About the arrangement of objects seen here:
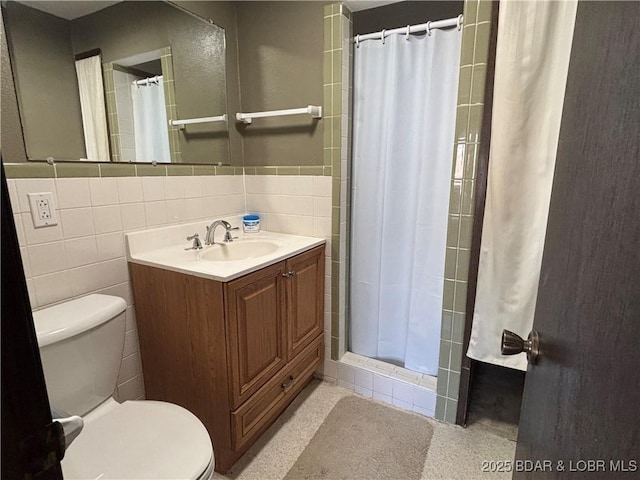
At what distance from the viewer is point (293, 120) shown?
6.21 feet

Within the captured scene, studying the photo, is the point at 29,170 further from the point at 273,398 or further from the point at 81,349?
the point at 273,398

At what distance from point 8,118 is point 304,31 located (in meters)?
1.34

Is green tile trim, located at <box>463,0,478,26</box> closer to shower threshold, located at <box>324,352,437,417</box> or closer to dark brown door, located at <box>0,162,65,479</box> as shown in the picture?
dark brown door, located at <box>0,162,65,479</box>

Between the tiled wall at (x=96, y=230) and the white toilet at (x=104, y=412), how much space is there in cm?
10

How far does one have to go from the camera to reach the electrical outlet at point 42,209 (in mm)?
1180

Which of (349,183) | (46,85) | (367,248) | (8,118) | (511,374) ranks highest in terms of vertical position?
(46,85)

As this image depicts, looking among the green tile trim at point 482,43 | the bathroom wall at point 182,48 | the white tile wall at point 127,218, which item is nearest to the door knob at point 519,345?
the green tile trim at point 482,43

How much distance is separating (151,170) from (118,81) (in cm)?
38

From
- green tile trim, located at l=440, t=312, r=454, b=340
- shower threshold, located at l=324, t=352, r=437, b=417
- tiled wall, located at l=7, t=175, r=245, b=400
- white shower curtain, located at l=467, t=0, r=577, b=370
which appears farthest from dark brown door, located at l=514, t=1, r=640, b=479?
tiled wall, located at l=7, t=175, r=245, b=400

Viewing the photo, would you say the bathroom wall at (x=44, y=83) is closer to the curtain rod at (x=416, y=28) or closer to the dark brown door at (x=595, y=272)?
the curtain rod at (x=416, y=28)

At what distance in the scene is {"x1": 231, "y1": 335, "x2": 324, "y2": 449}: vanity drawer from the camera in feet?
4.67

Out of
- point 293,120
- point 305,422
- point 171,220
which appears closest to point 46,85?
point 171,220

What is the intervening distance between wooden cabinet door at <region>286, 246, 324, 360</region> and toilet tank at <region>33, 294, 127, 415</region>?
72 centimetres

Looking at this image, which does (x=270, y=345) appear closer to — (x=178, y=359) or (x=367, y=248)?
(x=178, y=359)
